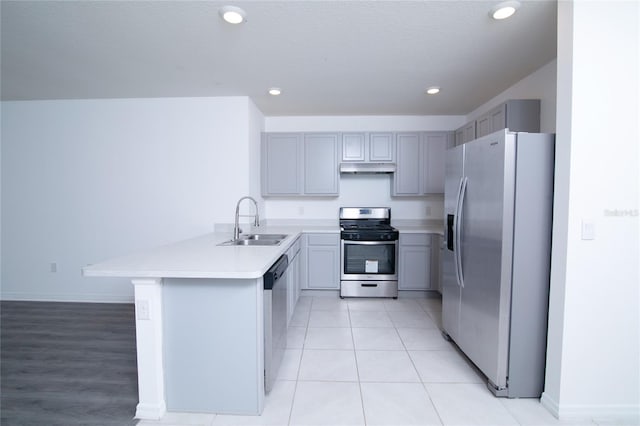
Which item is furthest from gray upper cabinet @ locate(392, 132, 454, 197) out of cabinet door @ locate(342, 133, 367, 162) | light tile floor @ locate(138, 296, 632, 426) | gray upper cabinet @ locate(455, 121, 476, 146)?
light tile floor @ locate(138, 296, 632, 426)

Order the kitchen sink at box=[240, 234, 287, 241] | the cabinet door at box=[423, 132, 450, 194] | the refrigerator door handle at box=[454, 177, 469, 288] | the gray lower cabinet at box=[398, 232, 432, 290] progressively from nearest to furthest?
the refrigerator door handle at box=[454, 177, 469, 288], the kitchen sink at box=[240, 234, 287, 241], the gray lower cabinet at box=[398, 232, 432, 290], the cabinet door at box=[423, 132, 450, 194]

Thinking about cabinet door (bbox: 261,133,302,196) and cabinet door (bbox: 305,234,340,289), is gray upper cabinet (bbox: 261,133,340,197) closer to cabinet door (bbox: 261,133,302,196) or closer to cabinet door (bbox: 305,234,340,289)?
cabinet door (bbox: 261,133,302,196)

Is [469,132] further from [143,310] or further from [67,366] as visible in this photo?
[67,366]

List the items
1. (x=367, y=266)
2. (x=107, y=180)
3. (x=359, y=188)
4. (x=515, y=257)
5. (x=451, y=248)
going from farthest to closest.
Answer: (x=359, y=188), (x=367, y=266), (x=107, y=180), (x=451, y=248), (x=515, y=257)

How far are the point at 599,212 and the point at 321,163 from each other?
111 inches

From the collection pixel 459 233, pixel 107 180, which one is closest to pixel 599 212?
pixel 459 233

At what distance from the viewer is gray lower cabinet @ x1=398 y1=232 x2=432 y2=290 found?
3424 mm

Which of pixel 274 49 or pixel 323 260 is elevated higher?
pixel 274 49

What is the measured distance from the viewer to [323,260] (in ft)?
11.4

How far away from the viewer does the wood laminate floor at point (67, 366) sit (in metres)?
1.58

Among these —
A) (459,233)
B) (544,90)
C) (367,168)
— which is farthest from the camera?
(367,168)

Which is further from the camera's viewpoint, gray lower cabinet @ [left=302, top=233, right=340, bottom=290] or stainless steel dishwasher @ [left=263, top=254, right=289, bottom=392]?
gray lower cabinet @ [left=302, top=233, right=340, bottom=290]

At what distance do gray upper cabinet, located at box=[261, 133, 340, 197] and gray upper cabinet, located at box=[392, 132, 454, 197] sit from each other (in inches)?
35.5

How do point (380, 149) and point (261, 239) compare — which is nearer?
point (261, 239)
